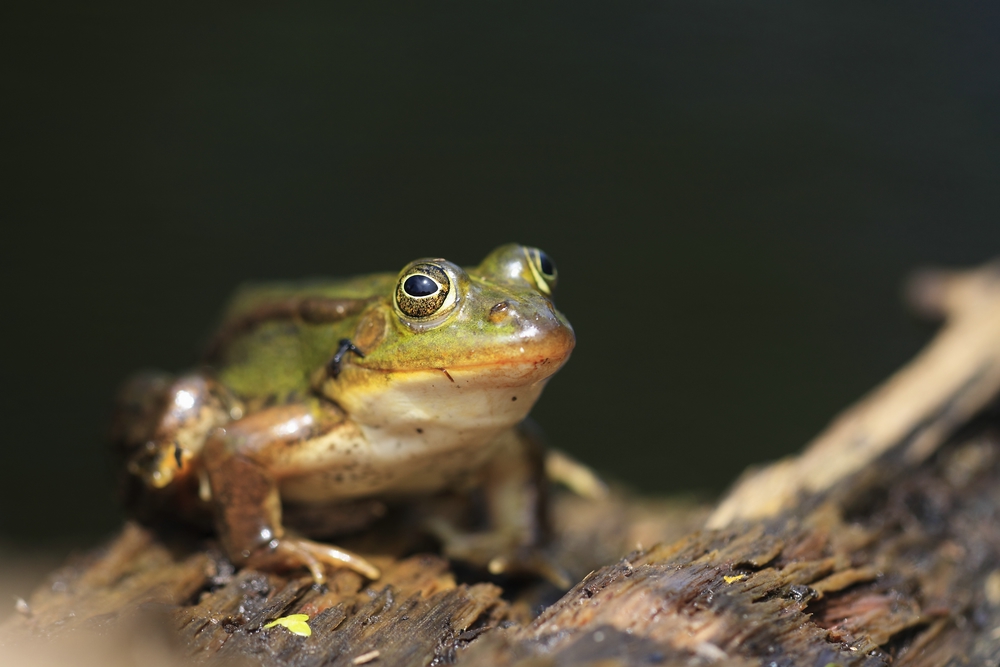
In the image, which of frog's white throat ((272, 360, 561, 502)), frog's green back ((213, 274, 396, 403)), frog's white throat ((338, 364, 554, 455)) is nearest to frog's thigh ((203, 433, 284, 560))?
frog's white throat ((272, 360, 561, 502))

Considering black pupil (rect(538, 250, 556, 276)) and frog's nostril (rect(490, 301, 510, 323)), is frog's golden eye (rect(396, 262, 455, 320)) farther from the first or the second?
black pupil (rect(538, 250, 556, 276))

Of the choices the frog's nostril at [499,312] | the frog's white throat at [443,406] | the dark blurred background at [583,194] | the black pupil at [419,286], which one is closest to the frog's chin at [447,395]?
the frog's white throat at [443,406]

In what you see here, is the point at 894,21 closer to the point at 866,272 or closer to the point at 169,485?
the point at 866,272

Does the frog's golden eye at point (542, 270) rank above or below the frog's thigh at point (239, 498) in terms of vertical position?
above

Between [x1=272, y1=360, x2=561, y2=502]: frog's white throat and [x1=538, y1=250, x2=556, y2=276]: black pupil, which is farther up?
[x1=538, y1=250, x2=556, y2=276]: black pupil

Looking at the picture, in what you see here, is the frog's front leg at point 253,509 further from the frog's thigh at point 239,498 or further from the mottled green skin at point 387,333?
the mottled green skin at point 387,333

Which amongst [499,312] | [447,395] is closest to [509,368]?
[499,312]

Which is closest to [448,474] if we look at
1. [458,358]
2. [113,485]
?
[458,358]
